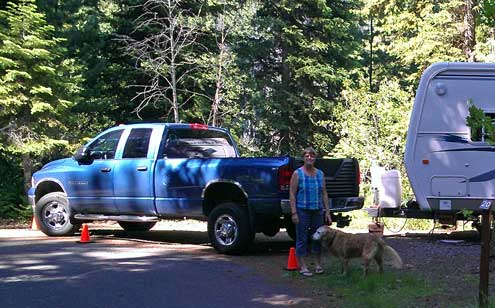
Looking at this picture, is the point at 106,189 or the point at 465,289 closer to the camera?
the point at 465,289

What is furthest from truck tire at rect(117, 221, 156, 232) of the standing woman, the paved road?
the standing woman

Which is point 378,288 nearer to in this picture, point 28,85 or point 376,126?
point 376,126

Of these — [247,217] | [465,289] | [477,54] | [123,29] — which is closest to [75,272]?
[247,217]

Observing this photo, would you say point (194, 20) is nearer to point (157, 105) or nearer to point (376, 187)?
point (157, 105)

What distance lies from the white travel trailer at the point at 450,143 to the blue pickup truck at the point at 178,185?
1.51m

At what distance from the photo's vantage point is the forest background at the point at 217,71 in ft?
51.7

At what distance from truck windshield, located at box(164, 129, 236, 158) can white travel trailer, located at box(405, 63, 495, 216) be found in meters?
3.50

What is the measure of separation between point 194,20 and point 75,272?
11.6 meters

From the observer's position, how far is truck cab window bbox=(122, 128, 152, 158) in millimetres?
11055

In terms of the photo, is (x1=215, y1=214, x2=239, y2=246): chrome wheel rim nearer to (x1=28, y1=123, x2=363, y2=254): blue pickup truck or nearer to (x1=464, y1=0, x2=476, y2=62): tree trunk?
(x1=28, y1=123, x2=363, y2=254): blue pickup truck

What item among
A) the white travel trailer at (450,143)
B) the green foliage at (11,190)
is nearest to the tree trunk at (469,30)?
the white travel trailer at (450,143)

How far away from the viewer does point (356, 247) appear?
25.9ft

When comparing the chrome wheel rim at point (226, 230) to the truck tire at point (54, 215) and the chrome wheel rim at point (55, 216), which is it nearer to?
the truck tire at point (54, 215)

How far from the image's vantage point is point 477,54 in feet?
60.8
